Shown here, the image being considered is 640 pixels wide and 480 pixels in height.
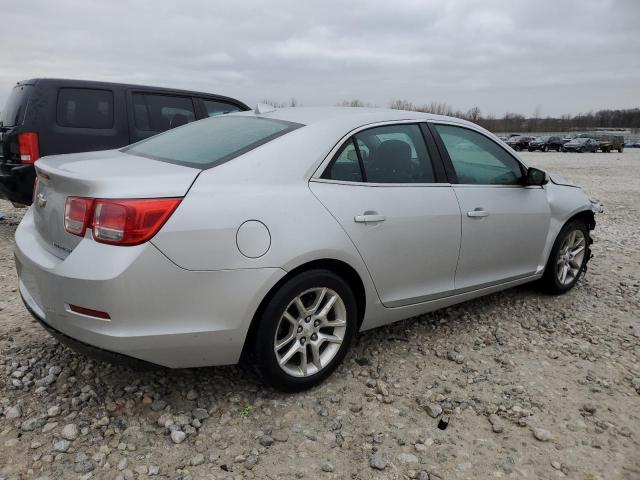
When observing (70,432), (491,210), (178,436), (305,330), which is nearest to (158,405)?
(178,436)

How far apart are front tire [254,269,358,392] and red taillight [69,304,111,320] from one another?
2.25 feet

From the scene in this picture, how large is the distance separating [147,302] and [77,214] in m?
0.51

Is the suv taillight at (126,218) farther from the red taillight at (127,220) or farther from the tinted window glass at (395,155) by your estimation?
the tinted window glass at (395,155)

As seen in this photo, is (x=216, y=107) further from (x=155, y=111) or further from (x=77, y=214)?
(x=77, y=214)

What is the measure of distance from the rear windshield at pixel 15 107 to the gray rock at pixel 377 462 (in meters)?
5.11

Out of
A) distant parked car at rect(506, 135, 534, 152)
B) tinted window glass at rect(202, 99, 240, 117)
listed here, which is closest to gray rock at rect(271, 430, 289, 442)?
tinted window glass at rect(202, 99, 240, 117)

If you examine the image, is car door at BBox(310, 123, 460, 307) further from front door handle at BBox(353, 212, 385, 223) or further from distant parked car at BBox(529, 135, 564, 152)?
distant parked car at BBox(529, 135, 564, 152)

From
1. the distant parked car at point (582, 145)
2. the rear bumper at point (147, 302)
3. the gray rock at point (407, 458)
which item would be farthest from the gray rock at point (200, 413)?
the distant parked car at point (582, 145)

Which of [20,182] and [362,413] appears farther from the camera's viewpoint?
[20,182]

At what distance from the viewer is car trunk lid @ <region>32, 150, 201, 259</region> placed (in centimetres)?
220

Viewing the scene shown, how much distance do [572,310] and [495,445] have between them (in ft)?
7.02

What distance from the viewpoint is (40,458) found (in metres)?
2.19

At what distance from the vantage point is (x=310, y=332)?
105 inches

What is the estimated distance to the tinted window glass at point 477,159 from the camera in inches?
134
